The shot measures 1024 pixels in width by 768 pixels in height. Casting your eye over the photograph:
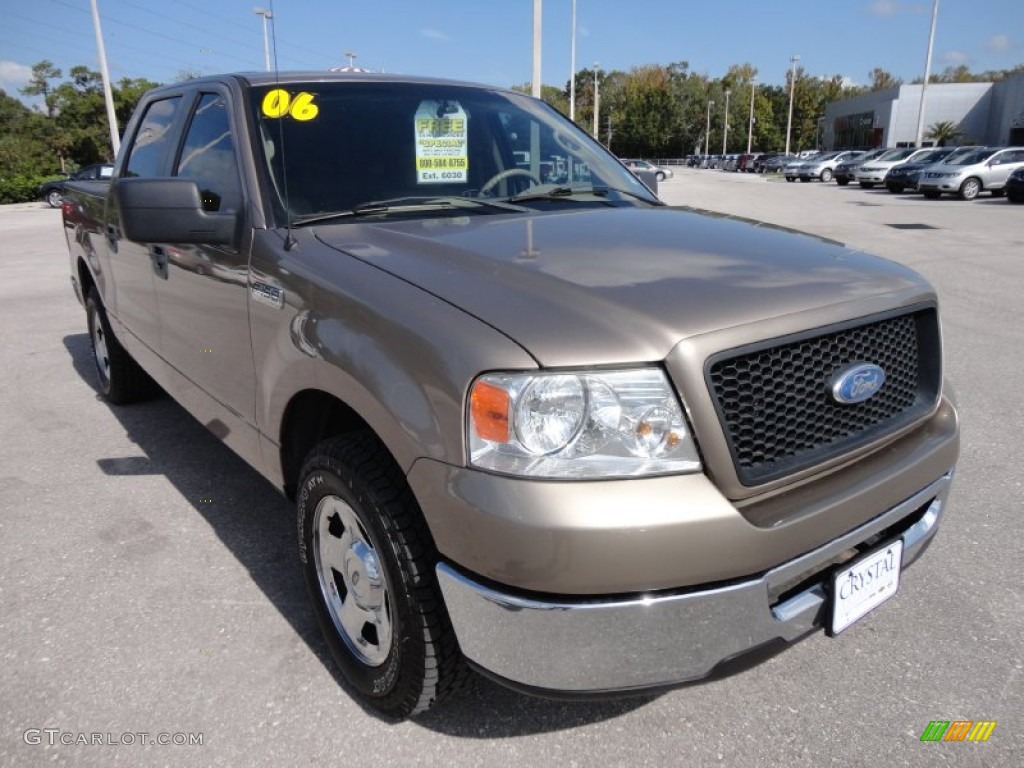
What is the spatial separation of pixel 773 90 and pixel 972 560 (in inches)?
4871

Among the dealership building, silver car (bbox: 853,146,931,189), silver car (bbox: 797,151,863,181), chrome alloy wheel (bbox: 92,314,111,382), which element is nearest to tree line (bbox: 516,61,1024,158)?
the dealership building

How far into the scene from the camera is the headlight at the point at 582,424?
1.67 metres

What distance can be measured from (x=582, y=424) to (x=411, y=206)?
1.40m

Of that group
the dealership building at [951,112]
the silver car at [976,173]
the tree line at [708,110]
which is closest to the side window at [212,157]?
the silver car at [976,173]

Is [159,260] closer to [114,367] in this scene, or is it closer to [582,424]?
[114,367]

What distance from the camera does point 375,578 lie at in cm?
212

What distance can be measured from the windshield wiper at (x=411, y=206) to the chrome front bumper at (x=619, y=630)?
4.48 feet

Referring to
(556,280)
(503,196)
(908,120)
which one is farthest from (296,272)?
(908,120)

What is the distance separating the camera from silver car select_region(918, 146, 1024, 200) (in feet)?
79.7

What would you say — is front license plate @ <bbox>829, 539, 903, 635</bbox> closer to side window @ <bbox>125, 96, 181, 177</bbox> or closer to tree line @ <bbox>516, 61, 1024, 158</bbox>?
side window @ <bbox>125, 96, 181, 177</bbox>

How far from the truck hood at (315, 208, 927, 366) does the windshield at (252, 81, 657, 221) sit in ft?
0.84

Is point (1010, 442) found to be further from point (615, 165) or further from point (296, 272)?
point (296, 272)

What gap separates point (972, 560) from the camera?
10.0ft

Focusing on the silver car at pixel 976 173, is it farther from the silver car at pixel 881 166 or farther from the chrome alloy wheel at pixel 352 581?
the chrome alloy wheel at pixel 352 581
